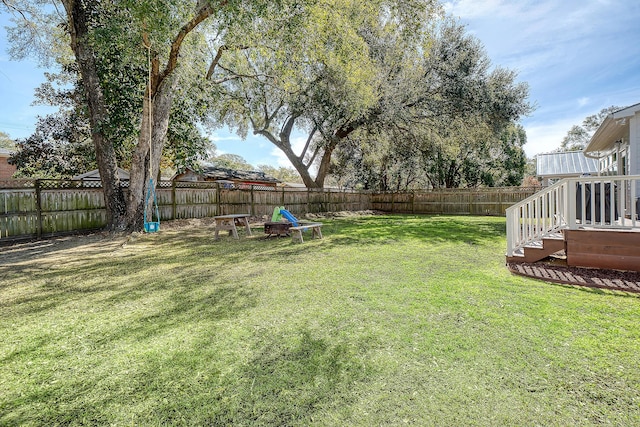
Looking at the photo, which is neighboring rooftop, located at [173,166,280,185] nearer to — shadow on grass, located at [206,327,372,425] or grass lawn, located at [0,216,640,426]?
grass lawn, located at [0,216,640,426]

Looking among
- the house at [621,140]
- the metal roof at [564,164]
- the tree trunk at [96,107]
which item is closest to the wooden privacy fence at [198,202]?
the tree trunk at [96,107]

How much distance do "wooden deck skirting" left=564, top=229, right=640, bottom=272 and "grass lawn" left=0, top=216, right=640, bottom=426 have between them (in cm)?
113

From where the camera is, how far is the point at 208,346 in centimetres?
239

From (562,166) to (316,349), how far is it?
975 inches

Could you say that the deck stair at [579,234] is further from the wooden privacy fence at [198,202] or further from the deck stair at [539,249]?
the wooden privacy fence at [198,202]

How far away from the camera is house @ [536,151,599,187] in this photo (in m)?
19.7

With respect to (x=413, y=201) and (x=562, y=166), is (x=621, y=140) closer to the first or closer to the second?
(x=413, y=201)

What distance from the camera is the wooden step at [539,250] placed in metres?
4.68

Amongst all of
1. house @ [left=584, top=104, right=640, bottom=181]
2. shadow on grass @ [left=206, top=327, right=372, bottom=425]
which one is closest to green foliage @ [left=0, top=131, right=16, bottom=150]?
A: shadow on grass @ [left=206, top=327, right=372, bottom=425]

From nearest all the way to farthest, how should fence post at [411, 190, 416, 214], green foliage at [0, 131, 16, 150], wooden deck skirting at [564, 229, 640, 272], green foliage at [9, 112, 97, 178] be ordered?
wooden deck skirting at [564, 229, 640, 272]
green foliage at [9, 112, 97, 178]
fence post at [411, 190, 416, 214]
green foliage at [0, 131, 16, 150]

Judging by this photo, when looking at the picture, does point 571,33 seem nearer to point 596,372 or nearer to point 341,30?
point 341,30

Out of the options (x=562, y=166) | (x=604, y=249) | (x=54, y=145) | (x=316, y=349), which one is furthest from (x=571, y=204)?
(x=54, y=145)

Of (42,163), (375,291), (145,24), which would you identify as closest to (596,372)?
(375,291)

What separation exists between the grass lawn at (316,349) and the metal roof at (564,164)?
20626 mm
